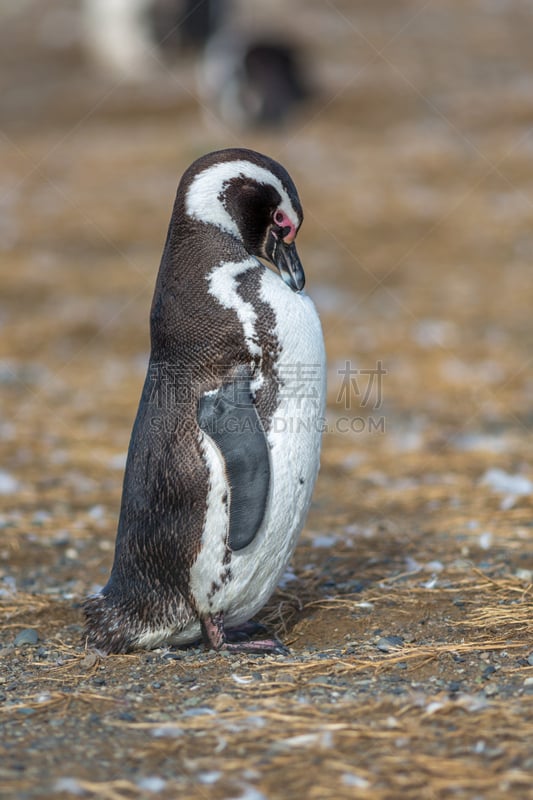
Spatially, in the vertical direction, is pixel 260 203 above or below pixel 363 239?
below

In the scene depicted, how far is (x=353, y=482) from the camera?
6945mm

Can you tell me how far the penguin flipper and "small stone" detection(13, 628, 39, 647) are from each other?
104cm

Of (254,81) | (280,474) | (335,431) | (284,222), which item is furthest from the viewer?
(254,81)

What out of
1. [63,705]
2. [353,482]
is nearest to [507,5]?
[353,482]

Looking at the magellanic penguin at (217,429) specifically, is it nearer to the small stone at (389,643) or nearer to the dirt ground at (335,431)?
the dirt ground at (335,431)

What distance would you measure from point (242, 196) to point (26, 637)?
1.97 metres

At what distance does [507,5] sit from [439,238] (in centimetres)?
1317

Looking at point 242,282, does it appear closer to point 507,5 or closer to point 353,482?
point 353,482

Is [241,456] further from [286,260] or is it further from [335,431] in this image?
[335,431]

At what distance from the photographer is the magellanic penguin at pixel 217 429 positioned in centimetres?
373

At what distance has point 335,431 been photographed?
8.17 metres

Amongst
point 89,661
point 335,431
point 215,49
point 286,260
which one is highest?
point 215,49

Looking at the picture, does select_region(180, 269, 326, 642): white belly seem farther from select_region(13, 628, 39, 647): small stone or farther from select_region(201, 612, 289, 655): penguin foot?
select_region(13, 628, 39, 647): small stone

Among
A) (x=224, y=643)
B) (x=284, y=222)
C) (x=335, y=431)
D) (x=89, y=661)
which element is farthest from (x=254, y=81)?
(x=89, y=661)
